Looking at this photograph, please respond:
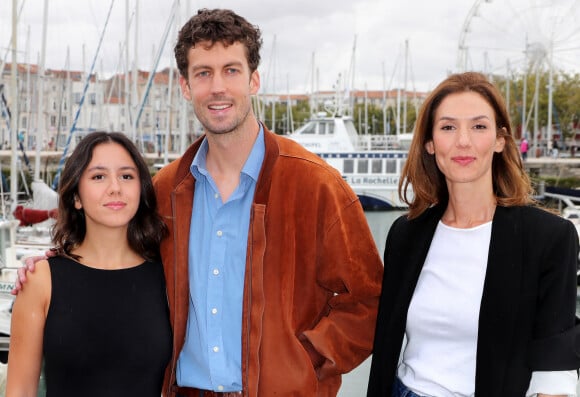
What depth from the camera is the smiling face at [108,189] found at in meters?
2.51

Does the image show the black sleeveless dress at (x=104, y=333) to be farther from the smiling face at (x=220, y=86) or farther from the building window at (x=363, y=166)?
the building window at (x=363, y=166)

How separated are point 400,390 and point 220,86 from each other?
1217 millimetres

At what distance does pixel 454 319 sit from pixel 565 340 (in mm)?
→ 326

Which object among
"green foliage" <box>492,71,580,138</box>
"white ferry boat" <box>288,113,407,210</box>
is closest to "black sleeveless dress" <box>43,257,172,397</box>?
"white ferry boat" <box>288,113,407,210</box>

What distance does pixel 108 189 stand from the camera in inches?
99.2

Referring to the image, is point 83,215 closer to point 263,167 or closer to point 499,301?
point 263,167

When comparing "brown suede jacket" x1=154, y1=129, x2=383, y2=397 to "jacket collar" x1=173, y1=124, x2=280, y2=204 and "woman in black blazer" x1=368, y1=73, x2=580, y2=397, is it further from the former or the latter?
"woman in black blazer" x1=368, y1=73, x2=580, y2=397

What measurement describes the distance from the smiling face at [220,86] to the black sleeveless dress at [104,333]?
624 millimetres

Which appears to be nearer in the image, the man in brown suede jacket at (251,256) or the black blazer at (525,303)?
the black blazer at (525,303)

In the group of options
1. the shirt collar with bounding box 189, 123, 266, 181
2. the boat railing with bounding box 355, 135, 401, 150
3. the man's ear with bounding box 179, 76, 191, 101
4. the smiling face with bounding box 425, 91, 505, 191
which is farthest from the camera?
the boat railing with bounding box 355, 135, 401, 150

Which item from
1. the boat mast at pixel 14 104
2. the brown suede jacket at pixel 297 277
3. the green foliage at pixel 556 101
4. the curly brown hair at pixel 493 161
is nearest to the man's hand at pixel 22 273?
the brown suede jacket at pixel 297 277

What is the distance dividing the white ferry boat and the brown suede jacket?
79.8 feet

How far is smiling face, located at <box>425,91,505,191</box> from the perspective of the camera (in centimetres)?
229

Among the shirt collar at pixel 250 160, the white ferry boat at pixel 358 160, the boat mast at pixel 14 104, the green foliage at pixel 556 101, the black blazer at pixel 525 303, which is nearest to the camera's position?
the black blazer at pixel 525 303
